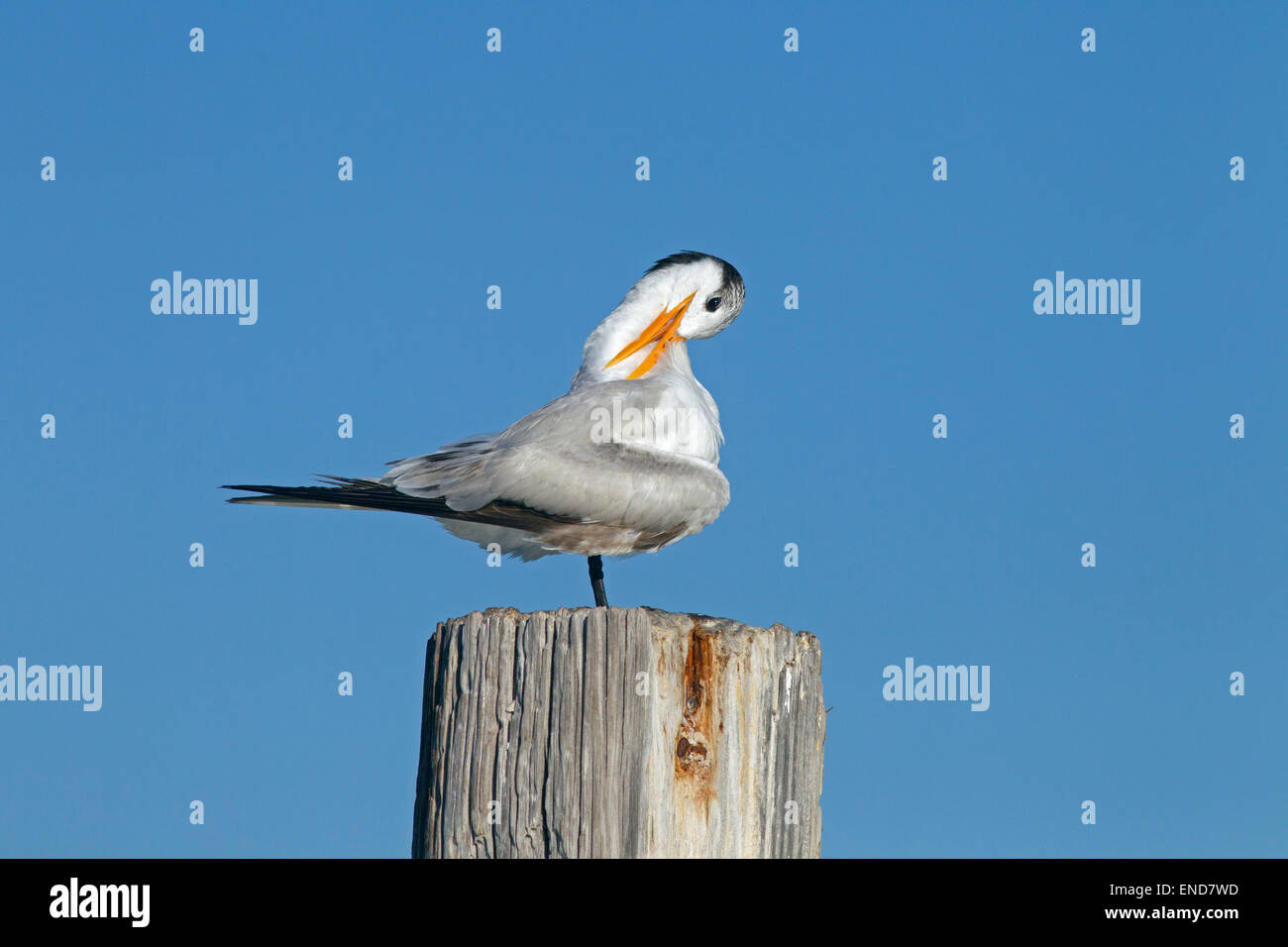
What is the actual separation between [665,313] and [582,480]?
2324 millimetres

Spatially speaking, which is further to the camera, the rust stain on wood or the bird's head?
the bird's head

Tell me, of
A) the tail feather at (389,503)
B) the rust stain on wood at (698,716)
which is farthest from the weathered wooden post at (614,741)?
the tail feather at (389,503)

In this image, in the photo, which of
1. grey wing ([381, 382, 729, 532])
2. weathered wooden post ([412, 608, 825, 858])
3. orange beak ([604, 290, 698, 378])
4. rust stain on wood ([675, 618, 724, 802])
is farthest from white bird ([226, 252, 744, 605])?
rust stain on wood ([675, 618, 724, 802])

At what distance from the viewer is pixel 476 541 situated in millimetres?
8852

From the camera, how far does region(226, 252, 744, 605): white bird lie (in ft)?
27.6

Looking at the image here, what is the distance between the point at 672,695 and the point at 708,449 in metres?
4.53

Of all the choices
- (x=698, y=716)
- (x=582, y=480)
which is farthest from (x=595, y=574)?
(x=698, y=716)

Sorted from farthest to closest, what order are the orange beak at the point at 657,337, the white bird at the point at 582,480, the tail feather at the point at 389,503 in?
the orange beak at the point at 657,337 → the white bird at the point at 582,480 → the tail feather at the point at 389,503

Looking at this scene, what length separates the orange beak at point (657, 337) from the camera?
32.6ft

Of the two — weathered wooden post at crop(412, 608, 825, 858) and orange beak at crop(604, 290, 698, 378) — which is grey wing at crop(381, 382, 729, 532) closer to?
orange beak at crop(604, 290, 698, 378)

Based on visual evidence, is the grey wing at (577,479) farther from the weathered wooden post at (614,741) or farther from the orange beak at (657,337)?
the weathered wooden post at (614,741)
